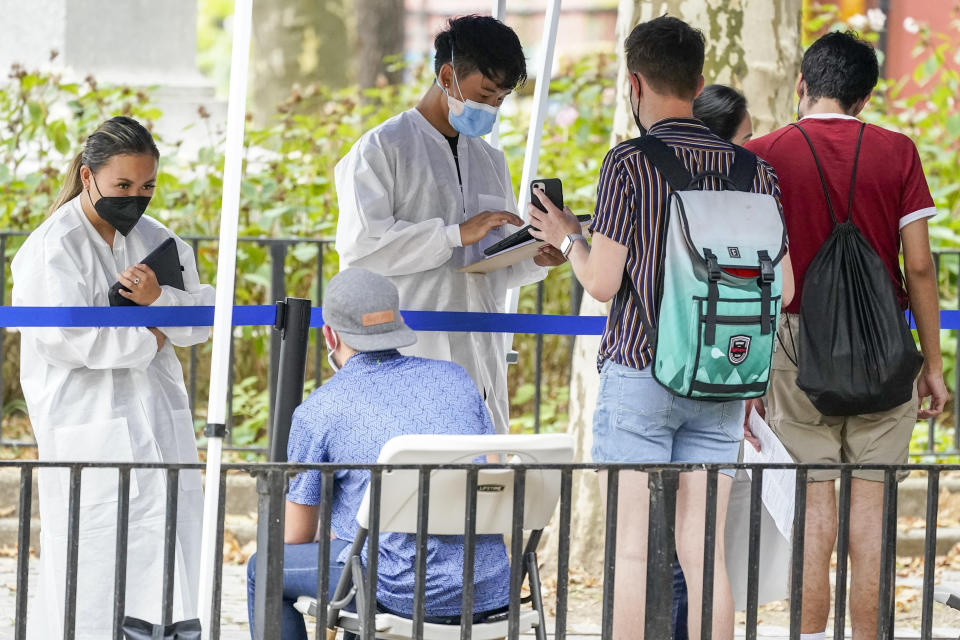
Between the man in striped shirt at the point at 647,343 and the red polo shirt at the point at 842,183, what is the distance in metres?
0.29

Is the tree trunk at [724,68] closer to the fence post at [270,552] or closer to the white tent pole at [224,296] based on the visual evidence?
the white tent pole at [224,296]

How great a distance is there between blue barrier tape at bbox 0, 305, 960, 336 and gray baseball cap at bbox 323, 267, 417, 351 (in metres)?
0.71

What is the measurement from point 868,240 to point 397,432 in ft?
4.65

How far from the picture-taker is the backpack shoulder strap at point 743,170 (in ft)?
11.6

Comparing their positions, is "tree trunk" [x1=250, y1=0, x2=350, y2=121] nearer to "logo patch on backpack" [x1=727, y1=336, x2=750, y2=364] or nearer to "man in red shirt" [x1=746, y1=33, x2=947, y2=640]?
"man in red shirt" [x1=746, y1=33, x2=947, y2=640]

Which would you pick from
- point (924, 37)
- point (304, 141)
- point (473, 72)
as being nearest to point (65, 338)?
point (473, 72)

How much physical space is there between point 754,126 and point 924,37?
11.8 feet

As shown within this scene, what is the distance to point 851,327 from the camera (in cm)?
386

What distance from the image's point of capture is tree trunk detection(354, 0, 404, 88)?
14.9 metres

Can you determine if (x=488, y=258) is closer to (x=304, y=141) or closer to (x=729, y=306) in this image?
(x=729, y=306)

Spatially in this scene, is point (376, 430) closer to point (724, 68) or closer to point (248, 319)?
point (248, 319)

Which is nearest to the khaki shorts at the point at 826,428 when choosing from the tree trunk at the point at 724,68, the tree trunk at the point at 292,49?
the tree trunk at the point at 724,68

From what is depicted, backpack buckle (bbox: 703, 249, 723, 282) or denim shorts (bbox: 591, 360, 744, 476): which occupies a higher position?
backpack buckle (bbox: 703, 249, 723, 282)

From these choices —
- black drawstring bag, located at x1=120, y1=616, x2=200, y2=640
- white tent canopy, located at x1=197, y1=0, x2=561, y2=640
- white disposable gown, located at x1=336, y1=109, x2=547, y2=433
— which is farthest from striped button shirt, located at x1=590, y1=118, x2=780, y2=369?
black drawstring bag, located at x1=120, y1=616, x2=200, y2=640
